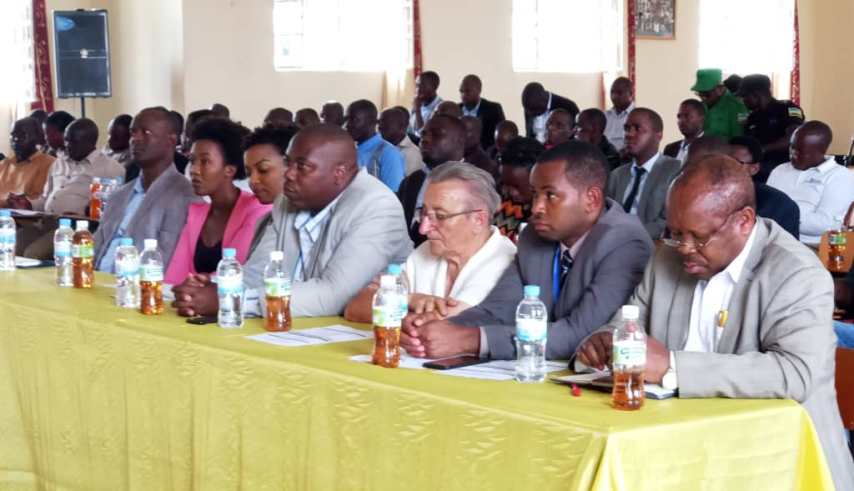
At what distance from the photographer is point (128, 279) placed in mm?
4191

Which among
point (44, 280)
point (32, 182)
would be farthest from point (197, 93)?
point (44, 280)

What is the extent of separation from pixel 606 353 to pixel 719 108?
9105 millimetres

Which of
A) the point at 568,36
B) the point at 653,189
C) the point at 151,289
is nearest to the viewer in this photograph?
the point at 151,289

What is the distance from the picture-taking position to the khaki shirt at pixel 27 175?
9.52 metres

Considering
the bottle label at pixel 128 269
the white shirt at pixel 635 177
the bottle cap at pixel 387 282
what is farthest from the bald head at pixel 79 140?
the bottle cap at pixel 387 282

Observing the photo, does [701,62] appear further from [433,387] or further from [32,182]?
[433,387]

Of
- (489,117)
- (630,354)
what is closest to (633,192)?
(489,117)

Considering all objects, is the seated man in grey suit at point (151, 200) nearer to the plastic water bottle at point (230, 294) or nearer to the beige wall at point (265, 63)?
the plastic water bottle at point (230, 294)

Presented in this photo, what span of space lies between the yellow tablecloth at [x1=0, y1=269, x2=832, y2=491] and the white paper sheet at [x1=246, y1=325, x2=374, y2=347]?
0.27 ft

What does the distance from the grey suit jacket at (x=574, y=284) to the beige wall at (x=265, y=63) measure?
31.7 ft

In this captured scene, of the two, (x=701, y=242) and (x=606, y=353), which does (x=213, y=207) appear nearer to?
(x=606, y=353)

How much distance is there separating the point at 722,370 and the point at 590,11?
1328 cm

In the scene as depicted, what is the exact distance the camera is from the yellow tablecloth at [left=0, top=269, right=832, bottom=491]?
97.7 inches

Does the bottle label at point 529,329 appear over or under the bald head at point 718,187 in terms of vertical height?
under
